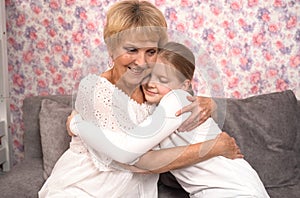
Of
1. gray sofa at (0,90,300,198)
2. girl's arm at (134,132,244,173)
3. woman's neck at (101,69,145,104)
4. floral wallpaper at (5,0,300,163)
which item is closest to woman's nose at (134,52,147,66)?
woman's neck at (101,69,145,104)

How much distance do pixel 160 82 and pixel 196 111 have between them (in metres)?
0.17

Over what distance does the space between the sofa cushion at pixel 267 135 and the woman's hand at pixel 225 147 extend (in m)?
0.47

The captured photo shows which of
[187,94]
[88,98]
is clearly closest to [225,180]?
[187,94]

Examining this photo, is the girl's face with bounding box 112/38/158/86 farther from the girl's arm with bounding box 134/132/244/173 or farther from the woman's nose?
the girl's arm with bounding box 134/132/244/173

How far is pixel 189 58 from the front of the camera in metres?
1.33

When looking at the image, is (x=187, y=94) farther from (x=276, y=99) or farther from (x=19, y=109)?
(x=19, y=109)

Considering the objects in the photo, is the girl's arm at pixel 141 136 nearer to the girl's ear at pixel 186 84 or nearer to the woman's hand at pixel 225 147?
the girl's ear at pixel 186 84

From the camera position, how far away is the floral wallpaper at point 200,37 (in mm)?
2266

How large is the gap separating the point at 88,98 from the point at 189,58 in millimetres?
346

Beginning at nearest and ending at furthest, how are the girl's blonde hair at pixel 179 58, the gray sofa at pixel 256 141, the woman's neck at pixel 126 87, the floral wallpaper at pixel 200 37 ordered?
1. the girl's blonde hair at pixel 179 58
2. the woman's neck at pixel 126 87
3. the gray sofa at pixel 256 141
4. the floral wallpaper at pixel 200 37

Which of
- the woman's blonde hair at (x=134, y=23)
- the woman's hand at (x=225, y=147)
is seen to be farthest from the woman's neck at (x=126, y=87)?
the woman's hand at (x=225, y=147)

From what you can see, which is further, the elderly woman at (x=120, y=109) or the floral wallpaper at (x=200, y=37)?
the floral wallpaper at (x=200, y=37)

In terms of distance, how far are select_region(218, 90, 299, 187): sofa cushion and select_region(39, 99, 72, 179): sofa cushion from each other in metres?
0.73

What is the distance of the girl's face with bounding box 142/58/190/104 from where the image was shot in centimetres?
130
